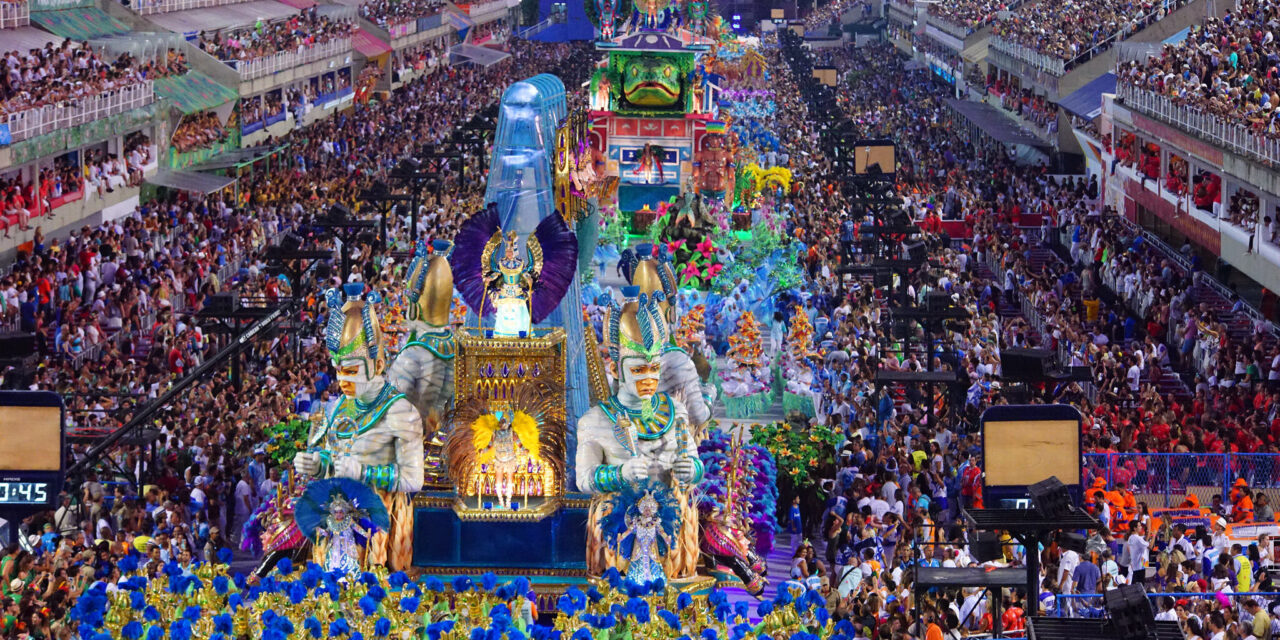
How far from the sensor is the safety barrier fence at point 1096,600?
17.5m

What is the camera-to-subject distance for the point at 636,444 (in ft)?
59.2

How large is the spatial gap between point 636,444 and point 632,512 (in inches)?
24.6

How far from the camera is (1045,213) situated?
45.8 meters

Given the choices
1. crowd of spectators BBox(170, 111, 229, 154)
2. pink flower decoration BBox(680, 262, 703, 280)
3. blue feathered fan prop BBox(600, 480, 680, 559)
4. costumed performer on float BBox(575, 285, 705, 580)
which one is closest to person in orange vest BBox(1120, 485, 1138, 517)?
costumed performer on float BBox(575, 285, 705, 580)

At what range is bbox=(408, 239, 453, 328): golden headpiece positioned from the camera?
19.1 metres

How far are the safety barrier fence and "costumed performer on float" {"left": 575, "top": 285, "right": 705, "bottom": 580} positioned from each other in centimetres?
336

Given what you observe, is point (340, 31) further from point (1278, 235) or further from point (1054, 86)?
point (1278, 235)

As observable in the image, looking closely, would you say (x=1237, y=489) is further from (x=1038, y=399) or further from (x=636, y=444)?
(x=636, y=444)

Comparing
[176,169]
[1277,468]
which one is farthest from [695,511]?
[176,169]

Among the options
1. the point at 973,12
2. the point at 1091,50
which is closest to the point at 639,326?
the point at 1091,50

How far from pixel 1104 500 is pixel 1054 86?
118 feet

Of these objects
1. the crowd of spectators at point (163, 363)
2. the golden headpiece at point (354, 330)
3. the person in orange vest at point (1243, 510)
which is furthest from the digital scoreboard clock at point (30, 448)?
the person in orange vest at point (1243, 510)

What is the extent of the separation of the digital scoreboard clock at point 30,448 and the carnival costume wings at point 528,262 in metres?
4.19

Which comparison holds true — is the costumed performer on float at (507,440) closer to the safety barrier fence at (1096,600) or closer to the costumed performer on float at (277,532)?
the costumed performer on float at (277,532)
